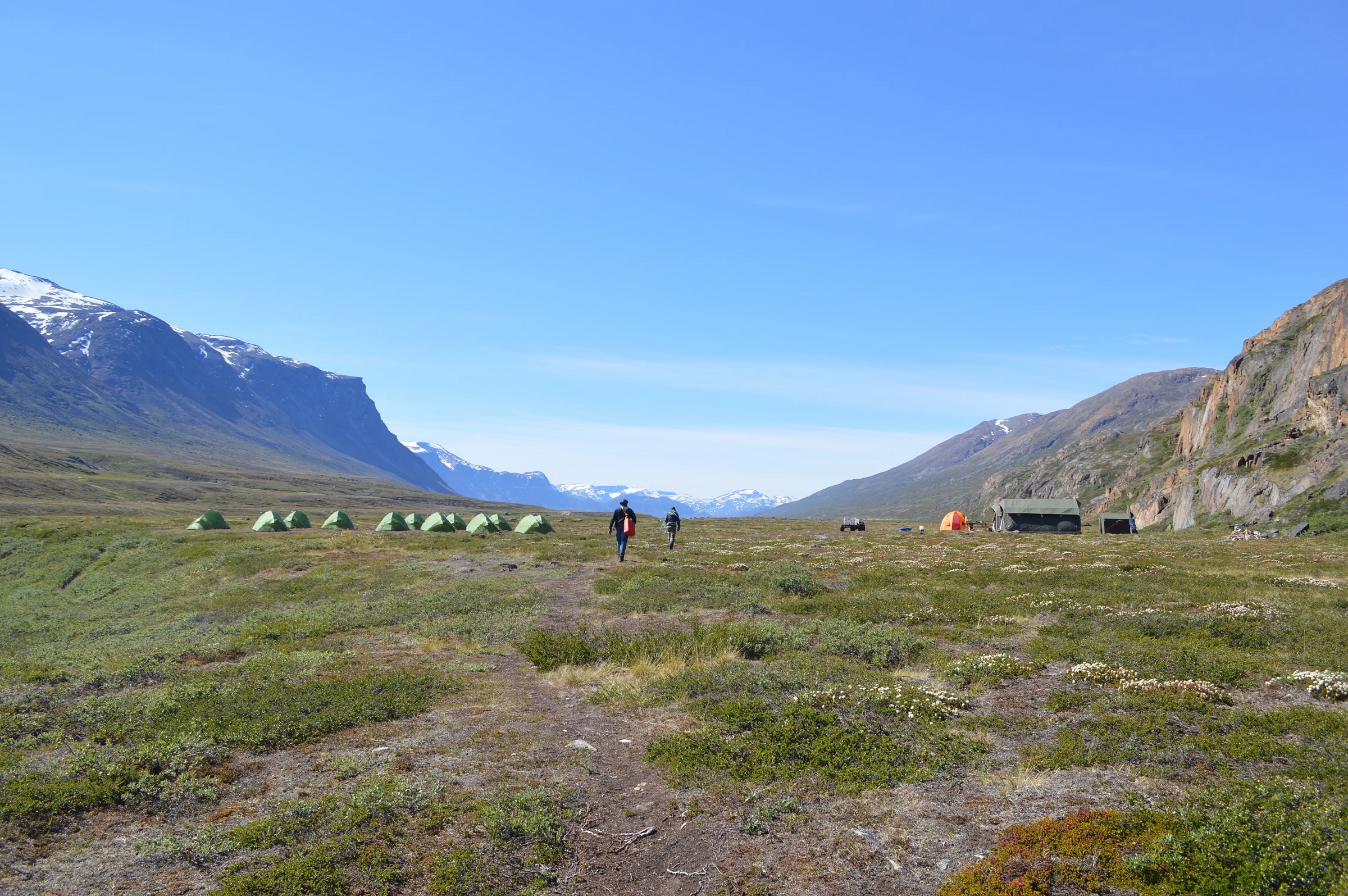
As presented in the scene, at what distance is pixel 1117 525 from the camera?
65.1 metres

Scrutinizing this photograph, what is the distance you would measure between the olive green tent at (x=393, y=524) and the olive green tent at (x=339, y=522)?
14.2 feet

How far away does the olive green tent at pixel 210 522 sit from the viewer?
61.3m

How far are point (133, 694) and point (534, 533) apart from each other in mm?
46023

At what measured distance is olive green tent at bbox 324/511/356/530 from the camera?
224ft

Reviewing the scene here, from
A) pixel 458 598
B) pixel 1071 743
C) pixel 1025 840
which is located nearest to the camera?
pixel 1025 840

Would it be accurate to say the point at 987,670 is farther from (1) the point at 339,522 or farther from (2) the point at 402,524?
(1) the point at 339,522

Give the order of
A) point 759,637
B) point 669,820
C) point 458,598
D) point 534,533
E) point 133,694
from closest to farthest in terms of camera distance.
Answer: point 669,820 → point 133,694 → point 759,637 → point 458,598 → point 534,533

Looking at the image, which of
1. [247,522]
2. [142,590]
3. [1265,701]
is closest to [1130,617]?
[1265,701]

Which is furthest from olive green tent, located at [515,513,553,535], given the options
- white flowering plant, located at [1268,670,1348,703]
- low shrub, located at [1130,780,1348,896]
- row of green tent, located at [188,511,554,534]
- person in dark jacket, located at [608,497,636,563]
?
low shrub, located at [1130,780,1348,896]

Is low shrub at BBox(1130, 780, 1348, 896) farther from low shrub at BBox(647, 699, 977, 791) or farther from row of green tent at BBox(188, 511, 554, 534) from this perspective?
row of green tent at BBox(188, 511, 554, 534)

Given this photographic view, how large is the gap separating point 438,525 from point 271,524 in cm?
1411

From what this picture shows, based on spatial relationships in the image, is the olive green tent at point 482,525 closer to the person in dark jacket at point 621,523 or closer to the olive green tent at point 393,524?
the olive green tent at point 393,524

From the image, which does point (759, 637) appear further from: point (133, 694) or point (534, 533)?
point (534, 533)

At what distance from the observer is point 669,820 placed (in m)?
8.22
